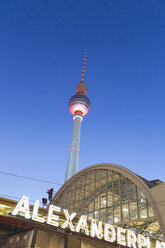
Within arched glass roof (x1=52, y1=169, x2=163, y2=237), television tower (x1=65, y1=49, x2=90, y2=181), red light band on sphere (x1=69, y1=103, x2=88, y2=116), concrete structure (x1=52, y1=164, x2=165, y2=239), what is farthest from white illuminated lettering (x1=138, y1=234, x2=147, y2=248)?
red light band on sphere (x1=69, y1=103, x2=88, y2=116)

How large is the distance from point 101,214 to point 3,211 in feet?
57.7

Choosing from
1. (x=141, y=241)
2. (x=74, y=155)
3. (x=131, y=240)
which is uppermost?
(x=74, y=155)

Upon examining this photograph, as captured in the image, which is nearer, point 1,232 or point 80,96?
point 1,232

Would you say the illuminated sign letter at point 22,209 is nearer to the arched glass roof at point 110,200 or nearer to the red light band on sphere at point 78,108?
the arched glass roof at point 110,200

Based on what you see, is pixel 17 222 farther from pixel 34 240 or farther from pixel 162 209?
pixel 162 209

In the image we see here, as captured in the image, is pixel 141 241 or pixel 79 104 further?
pixel 79 104

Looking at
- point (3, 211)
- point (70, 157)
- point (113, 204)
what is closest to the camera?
point (3, 211)

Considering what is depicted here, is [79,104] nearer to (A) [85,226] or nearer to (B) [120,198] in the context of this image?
(B) [120,198]

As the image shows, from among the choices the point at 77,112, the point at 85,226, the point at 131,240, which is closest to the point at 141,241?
the point at 131,240

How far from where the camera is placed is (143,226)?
28031 mm

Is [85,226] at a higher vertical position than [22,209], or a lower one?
lower

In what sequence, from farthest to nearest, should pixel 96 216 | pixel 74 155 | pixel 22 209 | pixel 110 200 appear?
pixel 74 155, pixel 96 216, pixel 110 200, pixel 22 209

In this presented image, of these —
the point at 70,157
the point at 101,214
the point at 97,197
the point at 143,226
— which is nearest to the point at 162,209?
the point at 143,226

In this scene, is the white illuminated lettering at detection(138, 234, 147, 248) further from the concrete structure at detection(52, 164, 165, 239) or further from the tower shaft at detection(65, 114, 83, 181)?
the tower shaft at detection(65, 114, 83, 181)
